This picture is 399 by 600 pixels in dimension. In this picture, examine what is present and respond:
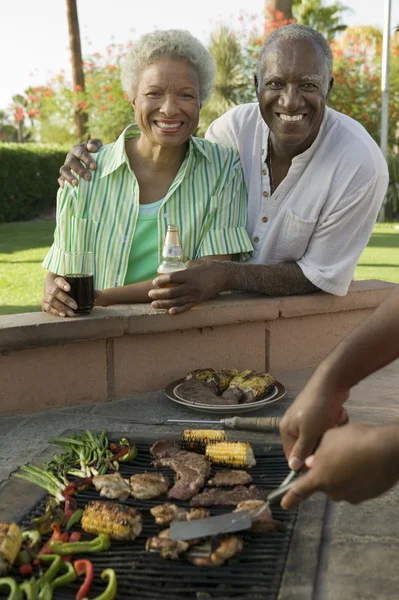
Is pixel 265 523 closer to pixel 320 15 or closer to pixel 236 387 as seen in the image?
pixel 236 387

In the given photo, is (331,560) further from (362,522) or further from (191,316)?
(191,316)

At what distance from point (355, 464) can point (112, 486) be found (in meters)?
0.98

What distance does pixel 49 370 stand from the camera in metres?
3.33

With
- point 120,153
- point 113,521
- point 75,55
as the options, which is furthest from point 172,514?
point 75,55

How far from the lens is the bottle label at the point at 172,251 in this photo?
331 centimetres

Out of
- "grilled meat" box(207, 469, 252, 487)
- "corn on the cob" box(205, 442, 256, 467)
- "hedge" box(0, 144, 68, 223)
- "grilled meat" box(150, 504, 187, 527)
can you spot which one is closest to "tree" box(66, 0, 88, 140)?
"hedge" box(0, 144, 68, 223)

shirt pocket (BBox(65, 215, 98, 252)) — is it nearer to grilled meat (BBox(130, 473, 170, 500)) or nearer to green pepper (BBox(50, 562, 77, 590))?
grilled meat (BBox(130, 473, 170, 500))

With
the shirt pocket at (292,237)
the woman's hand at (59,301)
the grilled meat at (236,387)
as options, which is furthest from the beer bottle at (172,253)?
the shirt pocket at (292,237)

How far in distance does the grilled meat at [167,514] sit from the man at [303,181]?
1433mm

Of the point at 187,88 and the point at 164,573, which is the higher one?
the point at 187,88

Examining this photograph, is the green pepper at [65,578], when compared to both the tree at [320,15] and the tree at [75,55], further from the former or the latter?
the tree at [320,15]

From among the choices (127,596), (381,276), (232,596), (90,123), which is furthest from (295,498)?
(90,123)

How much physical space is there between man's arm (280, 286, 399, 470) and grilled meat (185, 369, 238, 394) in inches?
48.0

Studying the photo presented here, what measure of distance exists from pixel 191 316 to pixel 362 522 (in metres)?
1.43
